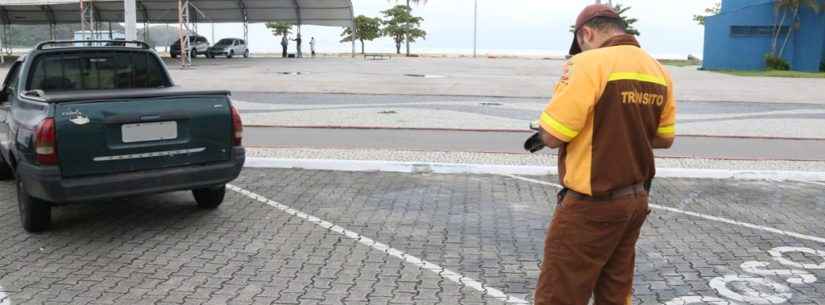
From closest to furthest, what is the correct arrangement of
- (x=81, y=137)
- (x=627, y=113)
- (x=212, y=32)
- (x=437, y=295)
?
1. (x=627, y=113)
2. (x=437, y=295)
3. (x=81, y=137)
4. (x=212, y=32)

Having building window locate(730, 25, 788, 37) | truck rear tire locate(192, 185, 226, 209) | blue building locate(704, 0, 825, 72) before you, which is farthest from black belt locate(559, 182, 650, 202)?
building window locate(730, 25, 788, 37)

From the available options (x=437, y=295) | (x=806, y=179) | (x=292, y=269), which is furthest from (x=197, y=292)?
(x=806, y=179)

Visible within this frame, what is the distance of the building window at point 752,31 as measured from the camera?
133 ft

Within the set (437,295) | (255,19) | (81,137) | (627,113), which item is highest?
(255,19)

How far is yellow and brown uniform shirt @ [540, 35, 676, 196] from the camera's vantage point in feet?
9.12

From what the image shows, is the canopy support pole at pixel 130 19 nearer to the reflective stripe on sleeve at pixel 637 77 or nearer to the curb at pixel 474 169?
the curb at pixel 474 169

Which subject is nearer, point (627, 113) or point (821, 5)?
point (627, 113)

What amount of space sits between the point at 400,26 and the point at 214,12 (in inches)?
1060

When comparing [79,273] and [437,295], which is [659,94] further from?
[79,273]

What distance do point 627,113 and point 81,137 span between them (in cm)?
387

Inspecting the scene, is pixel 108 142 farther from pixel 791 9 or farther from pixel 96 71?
pixel 791 9

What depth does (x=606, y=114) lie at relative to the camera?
9.22 ft

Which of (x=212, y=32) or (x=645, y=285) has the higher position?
(x=212, y=32)

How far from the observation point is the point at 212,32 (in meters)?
52.6
